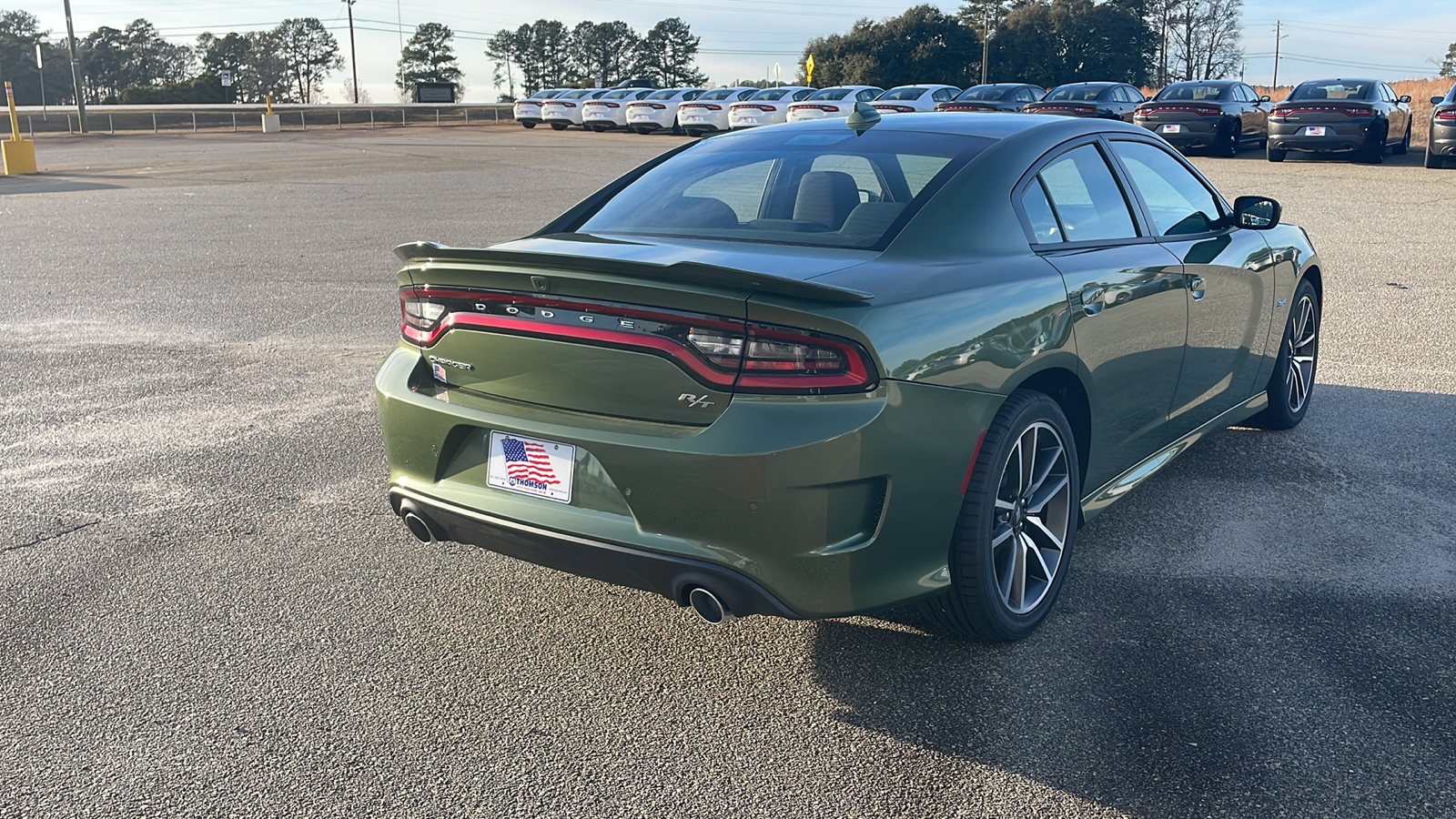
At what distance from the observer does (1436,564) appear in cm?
416

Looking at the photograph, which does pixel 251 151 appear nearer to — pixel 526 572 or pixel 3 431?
pixel 3 431

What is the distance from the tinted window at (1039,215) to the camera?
377cm

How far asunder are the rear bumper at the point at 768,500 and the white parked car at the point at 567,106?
41.4 m

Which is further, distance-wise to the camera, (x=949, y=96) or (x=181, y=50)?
(x=181, y=50)

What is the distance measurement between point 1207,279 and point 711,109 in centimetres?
3414

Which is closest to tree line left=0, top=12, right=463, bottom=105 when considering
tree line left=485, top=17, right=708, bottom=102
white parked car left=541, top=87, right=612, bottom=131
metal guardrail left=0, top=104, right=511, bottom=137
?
tree line left=485, top=17, right=708, bottom=102

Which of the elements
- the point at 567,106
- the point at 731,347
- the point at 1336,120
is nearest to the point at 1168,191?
the point at 731,347

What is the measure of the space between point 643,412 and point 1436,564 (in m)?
2.92

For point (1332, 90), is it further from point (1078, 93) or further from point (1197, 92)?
point (1078, 93)

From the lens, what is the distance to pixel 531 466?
3.23m

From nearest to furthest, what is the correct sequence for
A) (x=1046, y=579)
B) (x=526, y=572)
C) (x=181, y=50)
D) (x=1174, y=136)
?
(x=1046, y=579) → (x=526, y=572) → (x=1174, y=136) → (x=181, y=50)

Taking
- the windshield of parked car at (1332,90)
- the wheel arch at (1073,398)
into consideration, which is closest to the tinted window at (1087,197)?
the wheel arch at (1073,398)

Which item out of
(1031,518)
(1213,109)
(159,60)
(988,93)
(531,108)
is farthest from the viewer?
(159,60)

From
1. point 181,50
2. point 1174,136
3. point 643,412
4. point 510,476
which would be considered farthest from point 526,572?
point 181,50
